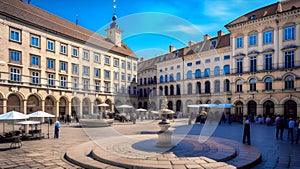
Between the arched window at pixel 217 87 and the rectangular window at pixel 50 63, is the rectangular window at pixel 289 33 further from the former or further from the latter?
the rectangular window at pixel 50 63

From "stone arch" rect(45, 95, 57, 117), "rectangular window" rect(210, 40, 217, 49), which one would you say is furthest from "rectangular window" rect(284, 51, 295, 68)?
"stone arch" rect(45, 95, 57, 117)

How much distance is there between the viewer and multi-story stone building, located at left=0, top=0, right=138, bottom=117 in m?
26.1

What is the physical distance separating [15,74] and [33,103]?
→ 4.88 metres

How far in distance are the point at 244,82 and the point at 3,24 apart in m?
36.4

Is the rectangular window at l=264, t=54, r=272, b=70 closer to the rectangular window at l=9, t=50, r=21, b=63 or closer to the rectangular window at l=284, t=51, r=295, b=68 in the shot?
the rectangular window at l=284, t=51, r=295, b=68

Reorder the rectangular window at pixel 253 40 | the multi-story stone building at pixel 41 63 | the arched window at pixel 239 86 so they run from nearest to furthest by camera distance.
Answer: the multi-story stone building at pixel 41 63, the rectangular window at pixel 253 40, the arched window at pixel 239 86

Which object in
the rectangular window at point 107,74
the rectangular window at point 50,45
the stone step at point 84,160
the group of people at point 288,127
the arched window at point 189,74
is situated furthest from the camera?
the arched window at point 189,74

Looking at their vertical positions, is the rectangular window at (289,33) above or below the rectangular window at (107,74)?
above

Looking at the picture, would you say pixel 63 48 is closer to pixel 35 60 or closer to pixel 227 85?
pixel 35 60

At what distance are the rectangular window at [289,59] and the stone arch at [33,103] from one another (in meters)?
37.0

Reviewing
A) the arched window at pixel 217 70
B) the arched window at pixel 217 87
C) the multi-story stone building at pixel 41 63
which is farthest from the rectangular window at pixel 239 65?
the multi-story stone building at pixel 41 63

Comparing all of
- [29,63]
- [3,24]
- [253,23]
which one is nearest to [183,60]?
[253,23]

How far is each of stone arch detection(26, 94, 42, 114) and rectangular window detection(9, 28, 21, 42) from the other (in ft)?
26.2

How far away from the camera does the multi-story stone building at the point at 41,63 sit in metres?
26.1
